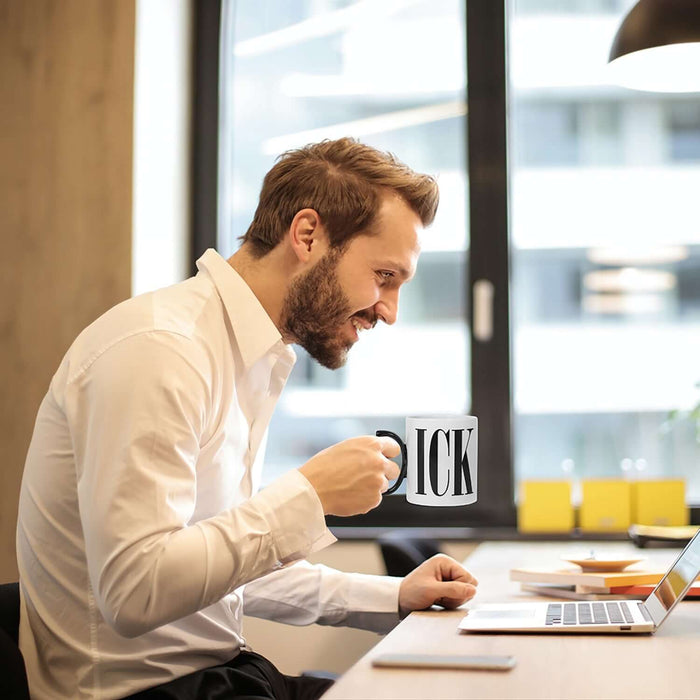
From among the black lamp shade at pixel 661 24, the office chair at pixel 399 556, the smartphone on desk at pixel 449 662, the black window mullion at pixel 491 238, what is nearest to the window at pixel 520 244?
the black window mullion at pixel 491 238

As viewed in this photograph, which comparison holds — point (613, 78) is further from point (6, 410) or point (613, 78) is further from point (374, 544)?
point (6, 410)

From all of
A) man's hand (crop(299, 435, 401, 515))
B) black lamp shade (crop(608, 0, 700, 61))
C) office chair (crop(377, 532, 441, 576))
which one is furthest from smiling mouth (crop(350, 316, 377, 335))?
black lamp shade (crop(608, 0, 700, 61))

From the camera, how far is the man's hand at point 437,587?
4.81ft

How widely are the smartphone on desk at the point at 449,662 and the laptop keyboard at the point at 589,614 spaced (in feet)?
0.81

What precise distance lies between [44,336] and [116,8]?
1.07 meters

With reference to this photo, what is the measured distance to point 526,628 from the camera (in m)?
1.22

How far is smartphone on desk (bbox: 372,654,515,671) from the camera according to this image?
1.01 m

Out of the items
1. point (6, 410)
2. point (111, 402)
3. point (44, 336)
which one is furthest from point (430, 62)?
point (111, 402)

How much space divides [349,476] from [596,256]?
2177 mm

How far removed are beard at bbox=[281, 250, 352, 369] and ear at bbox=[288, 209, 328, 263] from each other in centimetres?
2

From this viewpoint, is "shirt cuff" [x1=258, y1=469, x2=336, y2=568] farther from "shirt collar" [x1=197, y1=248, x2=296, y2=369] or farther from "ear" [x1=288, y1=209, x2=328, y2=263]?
"ear" [x1=288, y1=209, x2=328, y2=263]

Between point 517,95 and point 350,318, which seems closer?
point 350,318

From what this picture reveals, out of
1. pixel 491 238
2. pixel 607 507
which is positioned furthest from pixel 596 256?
pixel 607 507

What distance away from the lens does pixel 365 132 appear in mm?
3303
